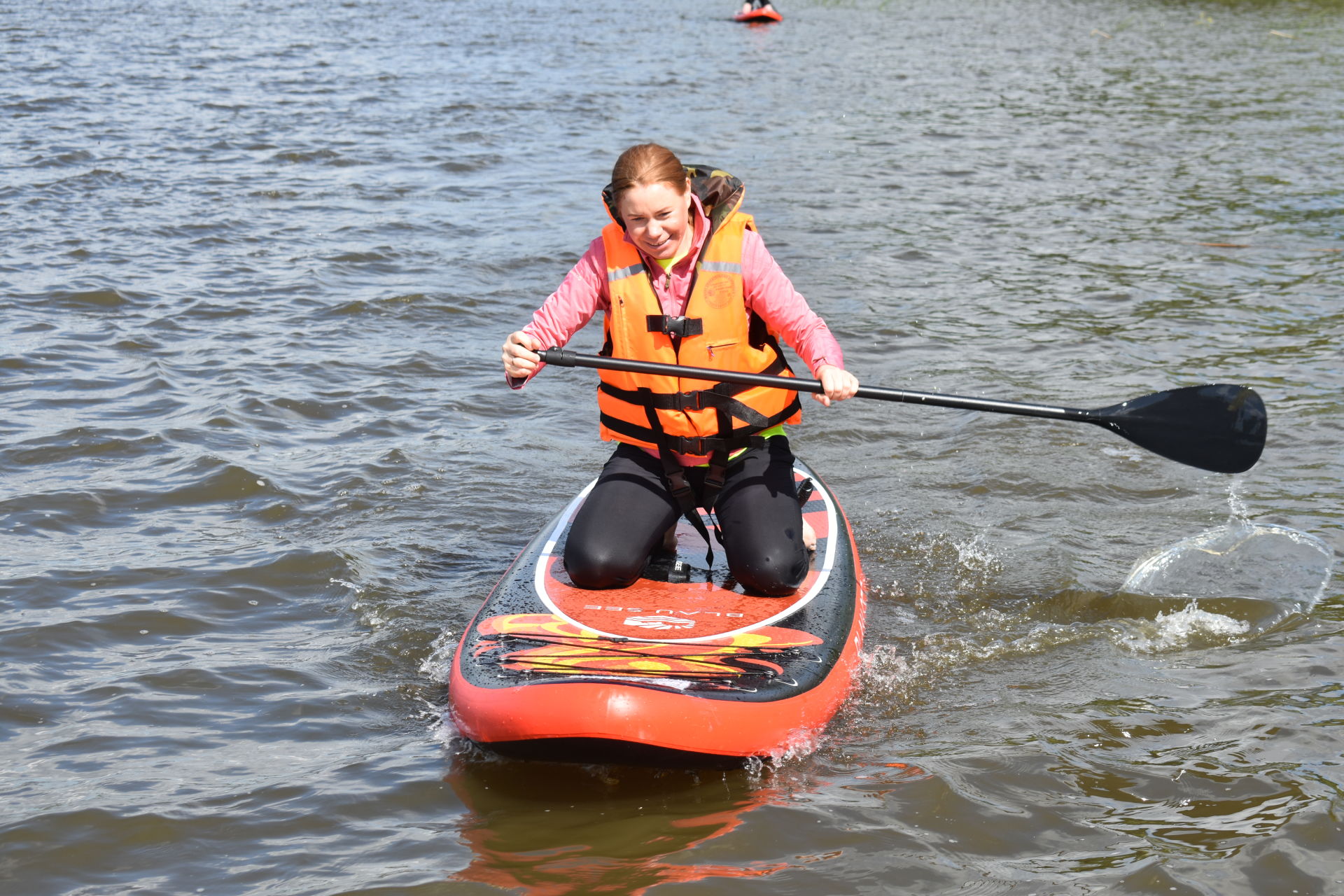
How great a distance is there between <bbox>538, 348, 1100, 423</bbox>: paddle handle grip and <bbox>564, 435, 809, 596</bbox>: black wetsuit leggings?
0.33m

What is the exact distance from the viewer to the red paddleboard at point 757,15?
79.6 ft

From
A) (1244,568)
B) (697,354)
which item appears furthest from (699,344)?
(1244,568)

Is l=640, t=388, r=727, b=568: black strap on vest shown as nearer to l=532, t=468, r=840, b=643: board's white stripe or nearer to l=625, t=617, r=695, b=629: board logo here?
l=532, t=468, r=840, b=643: board's white stripe

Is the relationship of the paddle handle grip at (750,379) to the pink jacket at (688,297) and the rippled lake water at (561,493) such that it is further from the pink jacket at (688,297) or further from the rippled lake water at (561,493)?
the rippled lake water at (561,493)

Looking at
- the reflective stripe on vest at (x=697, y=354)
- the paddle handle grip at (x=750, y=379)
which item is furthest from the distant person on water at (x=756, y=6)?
the paddle handle grip at (x=750, y=379)

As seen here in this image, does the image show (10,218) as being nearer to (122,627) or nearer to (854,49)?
(122,627)

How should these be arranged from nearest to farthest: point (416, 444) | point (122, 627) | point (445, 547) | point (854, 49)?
point (122, 627), point (445, 547), point (416, 444), point (854, 49)

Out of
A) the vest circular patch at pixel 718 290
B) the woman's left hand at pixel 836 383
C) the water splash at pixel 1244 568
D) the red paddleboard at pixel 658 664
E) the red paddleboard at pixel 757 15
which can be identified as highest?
the red paddleboard at pixel 757 15

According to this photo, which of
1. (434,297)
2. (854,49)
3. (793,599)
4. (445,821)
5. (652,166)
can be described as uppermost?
(854,49)

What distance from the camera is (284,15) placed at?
70.4 feet

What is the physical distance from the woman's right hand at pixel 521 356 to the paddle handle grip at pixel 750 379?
34mm

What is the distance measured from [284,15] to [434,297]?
15676mm

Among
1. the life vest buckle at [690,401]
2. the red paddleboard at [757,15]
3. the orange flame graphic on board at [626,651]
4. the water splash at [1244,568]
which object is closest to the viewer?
the orange flame graphic on board at [626,651]

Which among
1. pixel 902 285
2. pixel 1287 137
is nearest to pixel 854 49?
pixel 1287 137
